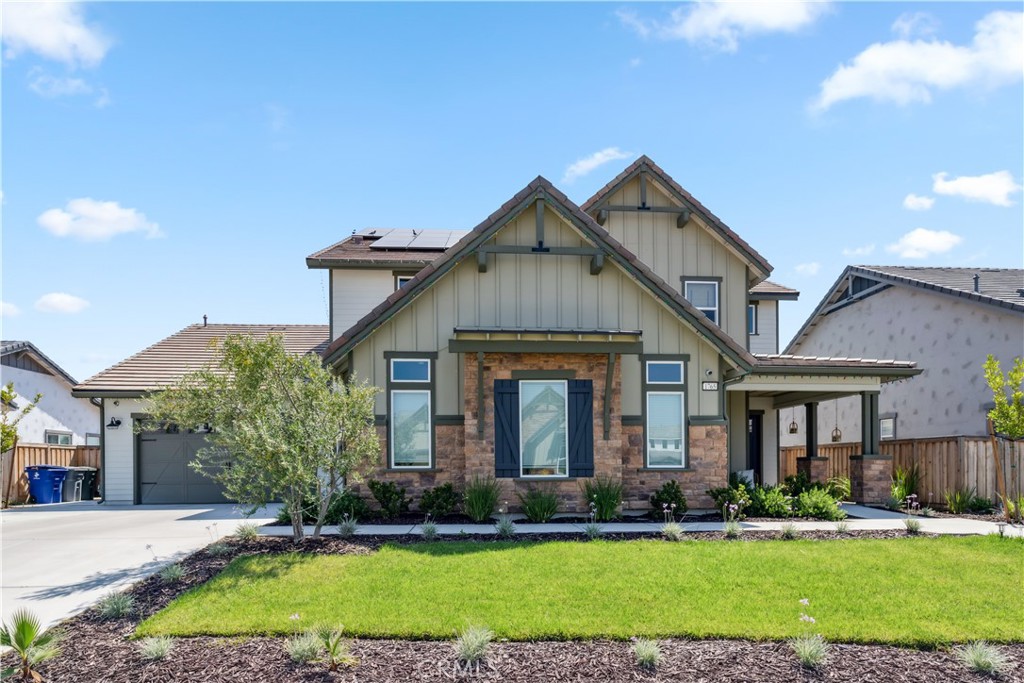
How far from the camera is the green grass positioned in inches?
270

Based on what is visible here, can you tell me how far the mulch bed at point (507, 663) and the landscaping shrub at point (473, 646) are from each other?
0.26 ft

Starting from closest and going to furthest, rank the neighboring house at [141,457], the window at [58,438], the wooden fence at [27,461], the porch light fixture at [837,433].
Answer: the neighboring house at [141,457], the wooden fence at [27,461], the porch light fixture at [837,433], the window at [58,438]

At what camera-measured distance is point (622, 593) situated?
780cm

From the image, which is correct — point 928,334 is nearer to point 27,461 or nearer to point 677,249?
point 677,249

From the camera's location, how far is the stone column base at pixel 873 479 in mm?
15805

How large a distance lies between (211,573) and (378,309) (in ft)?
18.0

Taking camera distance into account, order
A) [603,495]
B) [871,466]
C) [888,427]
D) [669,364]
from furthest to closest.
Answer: [888,427] → [871,466] → [669,364] → [603,495]

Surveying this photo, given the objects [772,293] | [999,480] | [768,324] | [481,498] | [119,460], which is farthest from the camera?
[768,324]

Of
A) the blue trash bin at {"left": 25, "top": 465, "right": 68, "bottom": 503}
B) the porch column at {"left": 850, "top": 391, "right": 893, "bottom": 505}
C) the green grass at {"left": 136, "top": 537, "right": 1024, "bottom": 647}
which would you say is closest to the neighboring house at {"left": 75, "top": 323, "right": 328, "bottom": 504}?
the blue trash bin at {"left": 25, "top": 465, "right": 68, "bottom": 503}

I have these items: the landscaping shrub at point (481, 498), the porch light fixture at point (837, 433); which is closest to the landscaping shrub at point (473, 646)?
the landscaping shrub at point (481, 498)

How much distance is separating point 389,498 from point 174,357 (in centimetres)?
960

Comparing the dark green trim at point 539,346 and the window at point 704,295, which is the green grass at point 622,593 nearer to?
the dark green trim at point 539,346

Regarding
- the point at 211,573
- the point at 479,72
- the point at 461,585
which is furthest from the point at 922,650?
the point at 479,72

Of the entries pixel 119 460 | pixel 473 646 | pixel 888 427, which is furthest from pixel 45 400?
pixel 888 427
